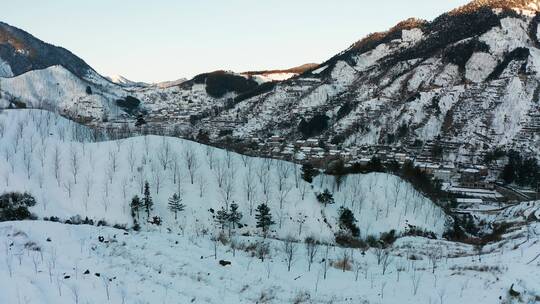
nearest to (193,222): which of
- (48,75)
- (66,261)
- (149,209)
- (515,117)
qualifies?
(149,209)

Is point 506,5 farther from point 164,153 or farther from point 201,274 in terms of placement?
point 201,274

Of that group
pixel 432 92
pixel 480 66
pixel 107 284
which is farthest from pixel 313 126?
pixel 107 284

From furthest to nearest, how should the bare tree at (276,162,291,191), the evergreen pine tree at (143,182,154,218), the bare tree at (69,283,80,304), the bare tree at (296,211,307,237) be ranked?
the bare tree at (276,162,291,191)
the bare tree at (296,211,307,237)
the evergreen pine tree at (143,182,154,218)
the bare tree at (69,283,80,304)

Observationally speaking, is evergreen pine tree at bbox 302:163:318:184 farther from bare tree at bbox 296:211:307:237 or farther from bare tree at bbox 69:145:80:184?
bare tree at bbox 69:145:80:184

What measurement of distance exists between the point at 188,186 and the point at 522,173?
66.8 metres

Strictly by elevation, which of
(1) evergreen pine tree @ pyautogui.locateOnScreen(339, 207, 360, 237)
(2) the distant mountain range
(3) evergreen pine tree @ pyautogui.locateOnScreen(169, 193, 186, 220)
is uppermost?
(2) the distant mountain range

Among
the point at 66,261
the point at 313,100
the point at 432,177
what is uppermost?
the point at 313,100

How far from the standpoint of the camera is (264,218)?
1532 inches

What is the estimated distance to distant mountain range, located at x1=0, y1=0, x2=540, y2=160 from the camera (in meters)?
111

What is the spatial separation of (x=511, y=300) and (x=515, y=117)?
11321cm

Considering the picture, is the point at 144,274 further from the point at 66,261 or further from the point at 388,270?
the point at 388,270

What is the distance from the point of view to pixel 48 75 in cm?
16838

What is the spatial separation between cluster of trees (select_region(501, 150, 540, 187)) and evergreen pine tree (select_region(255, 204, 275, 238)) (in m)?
61.1

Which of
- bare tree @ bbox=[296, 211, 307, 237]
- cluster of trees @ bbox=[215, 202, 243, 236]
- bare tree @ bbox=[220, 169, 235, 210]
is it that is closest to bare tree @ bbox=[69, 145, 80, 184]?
bare tree @ bbox=[220, 169, 235, 210]
